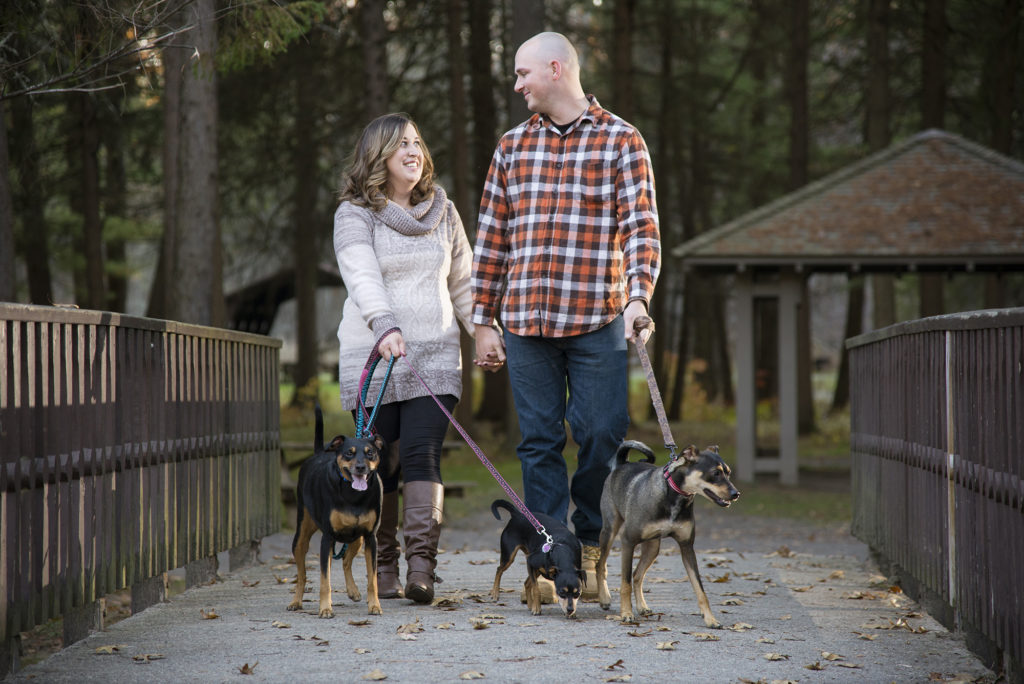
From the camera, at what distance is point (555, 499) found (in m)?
5.93

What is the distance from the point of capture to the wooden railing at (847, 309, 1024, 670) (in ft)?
14.1

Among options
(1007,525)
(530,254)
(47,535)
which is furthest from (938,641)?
(47,535)

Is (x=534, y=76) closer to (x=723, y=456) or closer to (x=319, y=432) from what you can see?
(x=319, y=432)

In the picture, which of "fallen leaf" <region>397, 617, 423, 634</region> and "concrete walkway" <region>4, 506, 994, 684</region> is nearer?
"concrete walkway" <region>4, 506, 994, 684</region>

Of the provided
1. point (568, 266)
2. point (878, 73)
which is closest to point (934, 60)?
point (878, 73)

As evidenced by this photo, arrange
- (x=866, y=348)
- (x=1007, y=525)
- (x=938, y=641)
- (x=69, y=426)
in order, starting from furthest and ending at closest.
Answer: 1. (x=866, y=348)
2. (x=938, y=641)
3. (x=69, y=426)
4. (x=1007, y=525)

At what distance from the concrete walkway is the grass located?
6185 mm

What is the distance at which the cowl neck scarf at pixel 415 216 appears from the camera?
6.04 metres

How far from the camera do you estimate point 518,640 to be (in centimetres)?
498

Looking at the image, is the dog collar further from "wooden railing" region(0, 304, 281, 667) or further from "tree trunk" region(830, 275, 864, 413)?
"tree trunk" region(830, 275, 864, 413)

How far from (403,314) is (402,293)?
113 mm

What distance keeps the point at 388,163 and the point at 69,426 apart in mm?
2123

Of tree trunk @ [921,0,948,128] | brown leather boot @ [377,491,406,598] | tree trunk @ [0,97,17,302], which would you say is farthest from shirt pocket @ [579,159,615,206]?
tree trunk @ [921,0,948,128]

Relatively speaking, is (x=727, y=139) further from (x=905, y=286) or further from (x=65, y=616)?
(x=65, y=616)
